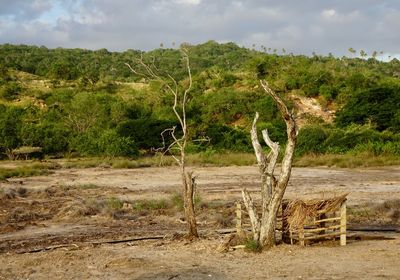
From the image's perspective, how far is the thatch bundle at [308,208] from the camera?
11.4 meters

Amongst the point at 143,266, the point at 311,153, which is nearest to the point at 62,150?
the point at 311,153

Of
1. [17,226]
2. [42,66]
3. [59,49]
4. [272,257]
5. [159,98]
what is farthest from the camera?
[59,49]

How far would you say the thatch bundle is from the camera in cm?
1140

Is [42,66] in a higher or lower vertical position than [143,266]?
higher

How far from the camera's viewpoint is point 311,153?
35.8 meters

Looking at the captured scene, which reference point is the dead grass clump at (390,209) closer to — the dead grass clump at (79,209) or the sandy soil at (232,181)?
the sandy soil at (232,181)

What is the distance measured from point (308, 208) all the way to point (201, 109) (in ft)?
130

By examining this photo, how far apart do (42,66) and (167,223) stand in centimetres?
6099

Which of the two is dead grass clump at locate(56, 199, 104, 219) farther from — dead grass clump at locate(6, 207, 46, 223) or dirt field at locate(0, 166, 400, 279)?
dead grass clump at locate(6, 207, 46, 223)

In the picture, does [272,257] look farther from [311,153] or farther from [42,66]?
[42,66]

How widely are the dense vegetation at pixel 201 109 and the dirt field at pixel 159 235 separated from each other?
28.0 ft

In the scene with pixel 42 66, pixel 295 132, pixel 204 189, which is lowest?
pixel 204 189

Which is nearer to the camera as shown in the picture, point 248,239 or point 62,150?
point 248,239

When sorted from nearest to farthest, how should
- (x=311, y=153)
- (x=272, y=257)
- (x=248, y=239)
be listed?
(x=272, y=257) → (x=248, y=239) → (x=311, y=153)
